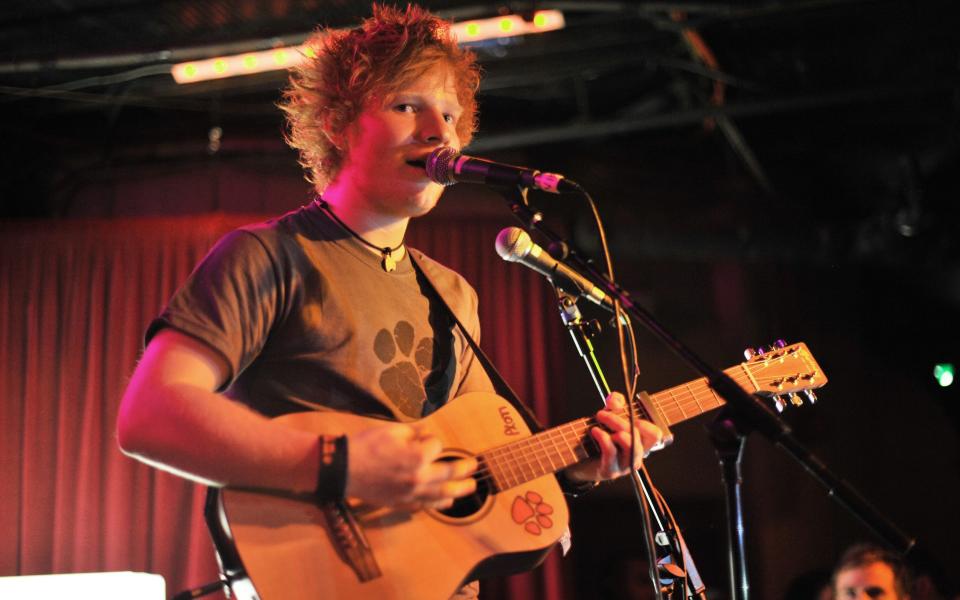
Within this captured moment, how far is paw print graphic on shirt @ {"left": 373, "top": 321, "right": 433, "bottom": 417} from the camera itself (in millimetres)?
2367

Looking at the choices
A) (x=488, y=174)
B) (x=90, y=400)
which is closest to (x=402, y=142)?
(x=488, y=174)

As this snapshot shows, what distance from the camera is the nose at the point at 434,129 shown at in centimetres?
254

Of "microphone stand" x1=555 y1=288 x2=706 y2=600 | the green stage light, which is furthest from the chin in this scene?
the green stage light

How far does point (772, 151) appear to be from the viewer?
6.68 m

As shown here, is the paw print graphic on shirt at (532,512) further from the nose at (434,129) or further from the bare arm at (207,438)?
the nose at (434,129)

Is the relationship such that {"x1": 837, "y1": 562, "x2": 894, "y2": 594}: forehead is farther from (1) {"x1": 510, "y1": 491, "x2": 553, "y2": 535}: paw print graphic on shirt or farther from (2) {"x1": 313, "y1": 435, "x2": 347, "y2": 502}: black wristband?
(2) {"x1": 313, "y1": 435, "x2": 347, "y2": 502}: black wristband

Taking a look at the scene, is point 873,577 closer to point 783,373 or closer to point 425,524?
point 783,373

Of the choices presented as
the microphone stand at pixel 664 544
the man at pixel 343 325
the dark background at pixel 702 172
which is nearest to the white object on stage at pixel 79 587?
the man at pixel 343 325

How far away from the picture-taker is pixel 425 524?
7.06 feet

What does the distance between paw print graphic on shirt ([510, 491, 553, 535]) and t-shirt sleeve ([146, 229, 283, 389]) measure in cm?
76

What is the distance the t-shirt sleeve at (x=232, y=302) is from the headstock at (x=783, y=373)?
4.63 ft

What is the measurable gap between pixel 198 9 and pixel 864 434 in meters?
5.99

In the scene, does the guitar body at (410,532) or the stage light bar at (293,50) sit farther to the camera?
the stage light bar at (293,50)

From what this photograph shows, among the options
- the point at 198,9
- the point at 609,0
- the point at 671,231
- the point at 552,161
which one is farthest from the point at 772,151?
the point at 198,9
